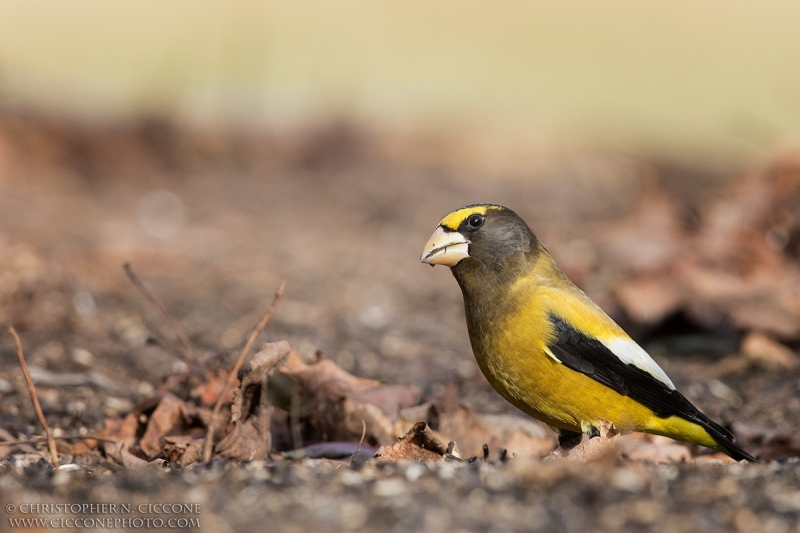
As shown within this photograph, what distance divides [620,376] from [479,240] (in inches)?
32.7

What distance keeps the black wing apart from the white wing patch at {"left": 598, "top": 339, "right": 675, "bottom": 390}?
21mm

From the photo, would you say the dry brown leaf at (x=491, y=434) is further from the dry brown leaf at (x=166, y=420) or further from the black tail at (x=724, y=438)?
the dry brown leaf at (x=166, y=420)

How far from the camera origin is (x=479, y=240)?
4.36 meters

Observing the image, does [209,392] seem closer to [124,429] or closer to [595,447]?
[124,429]

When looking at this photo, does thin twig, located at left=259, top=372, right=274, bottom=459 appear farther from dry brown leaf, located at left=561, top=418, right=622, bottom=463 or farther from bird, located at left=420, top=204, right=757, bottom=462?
dry brown leaf, located at left=561, top=418, right=622, bottom=463

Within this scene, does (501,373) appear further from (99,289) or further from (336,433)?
(99,289)

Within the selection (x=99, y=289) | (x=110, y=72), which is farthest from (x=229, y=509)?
(x=110, y=72)

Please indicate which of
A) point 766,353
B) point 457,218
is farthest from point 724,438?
point 766,353

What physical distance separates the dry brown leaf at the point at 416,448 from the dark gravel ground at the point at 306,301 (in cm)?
24

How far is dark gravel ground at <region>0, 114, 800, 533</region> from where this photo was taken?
271cm

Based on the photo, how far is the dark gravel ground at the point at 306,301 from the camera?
107 inches

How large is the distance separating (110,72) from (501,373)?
15.7 m

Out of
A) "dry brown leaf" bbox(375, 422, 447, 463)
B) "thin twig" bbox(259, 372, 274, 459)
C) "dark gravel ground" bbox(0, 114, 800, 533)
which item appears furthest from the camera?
"thin twig" bbox(259, 372, 274, 459)

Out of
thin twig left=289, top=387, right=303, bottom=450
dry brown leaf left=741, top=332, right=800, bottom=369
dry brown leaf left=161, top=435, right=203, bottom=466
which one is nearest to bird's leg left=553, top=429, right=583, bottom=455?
thin twig left=289, top=387, right=303, bottom=450
